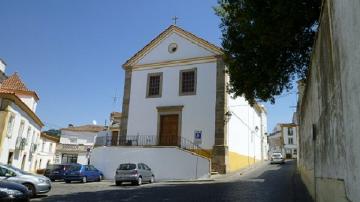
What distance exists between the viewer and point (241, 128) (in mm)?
33500

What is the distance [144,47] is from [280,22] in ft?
70.5

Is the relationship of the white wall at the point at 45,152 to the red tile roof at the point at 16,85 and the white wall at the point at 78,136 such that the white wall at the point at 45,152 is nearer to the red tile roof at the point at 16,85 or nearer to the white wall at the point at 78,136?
the red tile roof at the point at 16,85

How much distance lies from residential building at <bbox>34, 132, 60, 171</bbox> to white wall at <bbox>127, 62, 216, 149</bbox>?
18.2m

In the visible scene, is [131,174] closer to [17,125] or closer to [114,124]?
[17,125]

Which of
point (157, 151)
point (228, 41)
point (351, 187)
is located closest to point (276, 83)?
point (228, 41)

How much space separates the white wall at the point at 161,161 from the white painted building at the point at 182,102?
0.42 metres

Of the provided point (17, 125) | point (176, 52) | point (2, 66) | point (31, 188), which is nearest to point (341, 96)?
point (31, 188)

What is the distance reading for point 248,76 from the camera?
14484 millimetres

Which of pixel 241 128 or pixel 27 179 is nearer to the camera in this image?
pixel 27 179

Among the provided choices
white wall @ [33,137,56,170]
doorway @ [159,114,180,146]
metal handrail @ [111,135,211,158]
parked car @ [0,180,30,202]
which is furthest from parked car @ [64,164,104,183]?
white wall @ [33,137,56,170]

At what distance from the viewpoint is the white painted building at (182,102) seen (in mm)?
27163

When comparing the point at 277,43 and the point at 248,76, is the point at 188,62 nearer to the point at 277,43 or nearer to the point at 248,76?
the point at 248,76

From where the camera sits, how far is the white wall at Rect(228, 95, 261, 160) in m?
29.0

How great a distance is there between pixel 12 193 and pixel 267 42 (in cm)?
959
